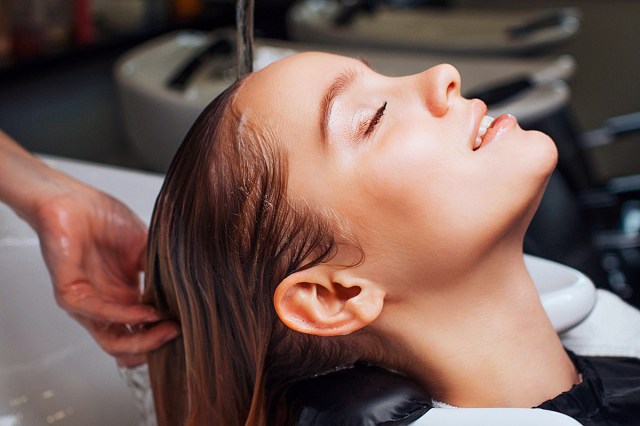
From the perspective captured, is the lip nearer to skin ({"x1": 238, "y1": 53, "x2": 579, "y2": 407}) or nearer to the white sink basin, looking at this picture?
skin ({"x1": 238, "y1": 53, "x2": 579, "y2": 407})

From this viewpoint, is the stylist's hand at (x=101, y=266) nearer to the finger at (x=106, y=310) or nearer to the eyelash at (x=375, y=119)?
the finger at (x=106, y=310)

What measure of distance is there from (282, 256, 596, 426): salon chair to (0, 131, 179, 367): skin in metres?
0.18

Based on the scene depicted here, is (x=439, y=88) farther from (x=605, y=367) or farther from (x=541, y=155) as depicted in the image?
(x=605, y=367)

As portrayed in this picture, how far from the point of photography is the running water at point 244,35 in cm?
80

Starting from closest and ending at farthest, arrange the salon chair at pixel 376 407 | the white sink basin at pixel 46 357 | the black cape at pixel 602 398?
the salon chair at pixel 376 407 < the black cape at pixel 602 398 < the white sink basin at pixel 46 357

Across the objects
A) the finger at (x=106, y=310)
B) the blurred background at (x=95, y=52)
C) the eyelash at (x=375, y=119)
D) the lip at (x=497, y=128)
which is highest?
the eyelash at (x=375, y=119)

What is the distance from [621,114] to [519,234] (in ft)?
7.74

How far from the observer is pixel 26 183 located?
3.18 feet

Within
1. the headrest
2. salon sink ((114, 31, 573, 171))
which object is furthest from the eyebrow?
salon sink ((114, 31, 573, 171))

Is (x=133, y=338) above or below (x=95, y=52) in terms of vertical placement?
above

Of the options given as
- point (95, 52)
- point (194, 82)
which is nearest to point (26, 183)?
point (194, 82)

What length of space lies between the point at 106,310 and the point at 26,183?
20cm

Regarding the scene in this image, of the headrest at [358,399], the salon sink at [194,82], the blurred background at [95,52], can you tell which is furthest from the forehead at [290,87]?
the blurred background at [95,52]

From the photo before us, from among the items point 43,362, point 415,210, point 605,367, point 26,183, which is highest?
point 415,210
